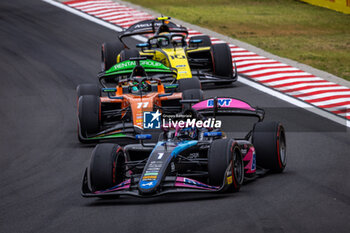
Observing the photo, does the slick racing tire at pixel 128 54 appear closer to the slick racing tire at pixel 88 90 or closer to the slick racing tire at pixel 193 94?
the slick racing tire at pixel 88 90

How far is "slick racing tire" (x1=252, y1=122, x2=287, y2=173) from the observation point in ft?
40.8

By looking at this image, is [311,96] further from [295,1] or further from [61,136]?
[295,1]

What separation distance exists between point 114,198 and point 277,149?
2.91 metres

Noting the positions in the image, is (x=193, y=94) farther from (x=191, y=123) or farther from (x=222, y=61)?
(x=222, y=61)

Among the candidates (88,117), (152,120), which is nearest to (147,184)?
(152,120)

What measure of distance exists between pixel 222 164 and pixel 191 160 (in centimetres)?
84

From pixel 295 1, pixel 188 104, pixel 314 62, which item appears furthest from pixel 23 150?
pixel 295 1

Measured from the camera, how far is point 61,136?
55.7ft

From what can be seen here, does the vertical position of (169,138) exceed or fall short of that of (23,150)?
it exceeds it

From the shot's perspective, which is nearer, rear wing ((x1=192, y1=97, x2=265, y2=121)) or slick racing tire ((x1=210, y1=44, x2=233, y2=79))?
rear wing ((x1=192, y1=97, x2=265, y2=121))

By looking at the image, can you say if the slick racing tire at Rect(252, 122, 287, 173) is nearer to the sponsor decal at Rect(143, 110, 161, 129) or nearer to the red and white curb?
the sponsor decal at Rect(143, 110, 161, 129)

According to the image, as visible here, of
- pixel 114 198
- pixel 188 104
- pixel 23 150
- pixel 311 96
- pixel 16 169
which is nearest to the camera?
pixel 114 198

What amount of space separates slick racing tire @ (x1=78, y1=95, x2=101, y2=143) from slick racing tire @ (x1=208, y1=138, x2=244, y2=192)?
16.7 feet

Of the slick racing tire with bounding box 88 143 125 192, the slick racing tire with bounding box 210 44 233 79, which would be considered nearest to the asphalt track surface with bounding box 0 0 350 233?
the slick racing tire with bounding box 88 143 125 192
